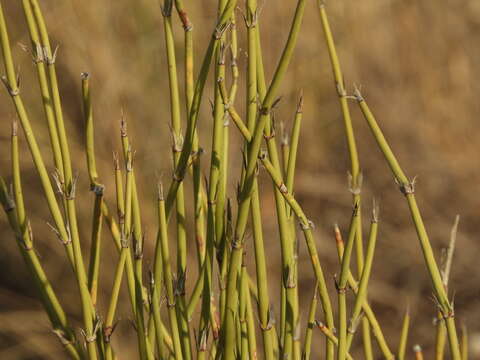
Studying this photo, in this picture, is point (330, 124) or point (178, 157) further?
point (330, 124)

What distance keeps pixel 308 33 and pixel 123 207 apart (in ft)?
5.50

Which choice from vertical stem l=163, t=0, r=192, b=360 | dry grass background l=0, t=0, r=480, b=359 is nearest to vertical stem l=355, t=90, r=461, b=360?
vertical stem l=163, t=0, r=192, b=360

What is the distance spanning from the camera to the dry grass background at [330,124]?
6.68 feet

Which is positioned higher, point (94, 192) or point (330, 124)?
point (330, 124)

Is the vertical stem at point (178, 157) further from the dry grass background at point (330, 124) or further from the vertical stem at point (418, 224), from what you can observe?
the dry grass background at point (330, 124)

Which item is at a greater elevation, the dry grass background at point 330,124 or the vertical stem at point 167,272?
the dry grass background at point 330,124

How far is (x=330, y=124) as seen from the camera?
234 cm

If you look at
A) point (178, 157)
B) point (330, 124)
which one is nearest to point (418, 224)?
point (178, 157)

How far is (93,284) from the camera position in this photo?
0.72 m

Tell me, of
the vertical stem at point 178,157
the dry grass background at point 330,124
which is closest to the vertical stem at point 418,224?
the vertical stem at point 178,157

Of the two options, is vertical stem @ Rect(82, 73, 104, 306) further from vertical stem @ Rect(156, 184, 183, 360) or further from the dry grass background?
the dry grass background

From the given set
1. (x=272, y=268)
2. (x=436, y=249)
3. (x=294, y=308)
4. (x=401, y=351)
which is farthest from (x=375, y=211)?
(x=436, y=249)

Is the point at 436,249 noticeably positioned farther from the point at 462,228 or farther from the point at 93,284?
the point at 93,284

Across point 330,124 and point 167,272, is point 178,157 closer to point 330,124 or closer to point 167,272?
point 167,272
